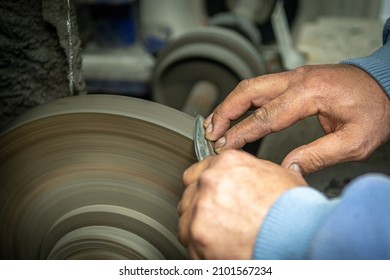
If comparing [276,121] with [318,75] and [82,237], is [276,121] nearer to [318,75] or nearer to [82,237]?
[318,75]

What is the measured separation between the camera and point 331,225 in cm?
50

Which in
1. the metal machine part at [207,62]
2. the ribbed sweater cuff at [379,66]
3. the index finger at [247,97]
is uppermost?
the metal machine part at [207,62]

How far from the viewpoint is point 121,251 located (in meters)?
0.75

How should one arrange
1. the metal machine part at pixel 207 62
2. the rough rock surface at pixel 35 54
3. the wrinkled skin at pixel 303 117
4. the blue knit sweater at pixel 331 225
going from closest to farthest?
the blue knit sweater at pixel 331 225
the wrinkled skin at pixel 303 117
the rough rock surface at pixel 35 54
the metal machine part at pixel 207 62

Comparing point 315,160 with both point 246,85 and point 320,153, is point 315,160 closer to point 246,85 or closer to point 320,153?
point 320,153

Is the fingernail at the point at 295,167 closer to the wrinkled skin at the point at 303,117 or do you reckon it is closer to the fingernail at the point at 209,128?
the wrinkled skin at the point at 303,117

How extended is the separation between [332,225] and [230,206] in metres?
0.12

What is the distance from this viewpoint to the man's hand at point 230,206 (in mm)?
556

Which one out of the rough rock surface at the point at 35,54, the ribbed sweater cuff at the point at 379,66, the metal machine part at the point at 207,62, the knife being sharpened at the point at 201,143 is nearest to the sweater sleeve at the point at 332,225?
the knife being sharpened at the point at 201,143

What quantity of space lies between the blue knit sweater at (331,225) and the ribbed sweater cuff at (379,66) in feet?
1.13

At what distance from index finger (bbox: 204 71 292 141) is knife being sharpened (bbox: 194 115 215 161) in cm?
2

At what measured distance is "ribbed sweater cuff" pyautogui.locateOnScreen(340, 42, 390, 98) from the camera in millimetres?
819

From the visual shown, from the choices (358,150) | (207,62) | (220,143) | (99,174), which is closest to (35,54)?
(99,174)
